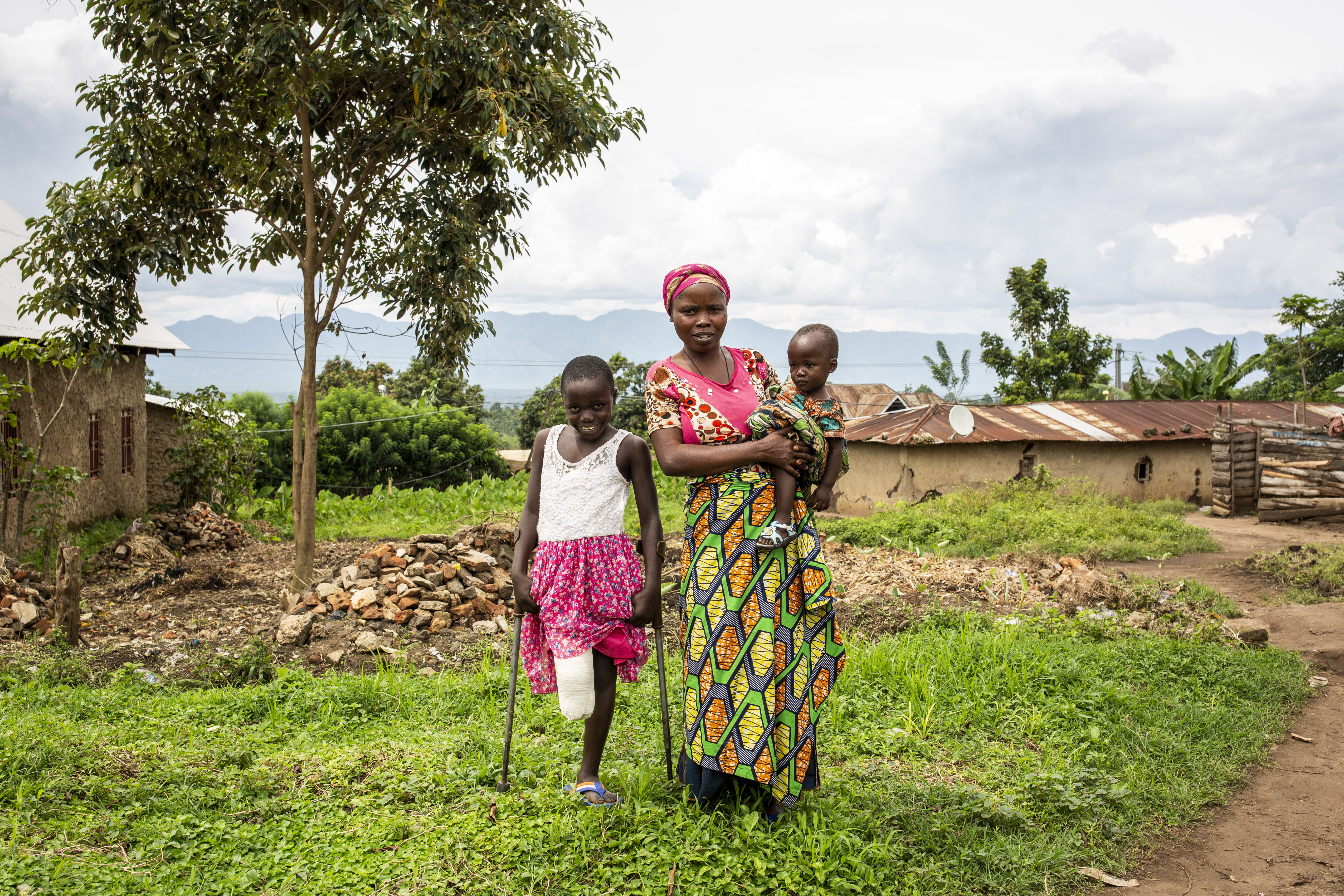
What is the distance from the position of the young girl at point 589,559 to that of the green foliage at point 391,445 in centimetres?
2204

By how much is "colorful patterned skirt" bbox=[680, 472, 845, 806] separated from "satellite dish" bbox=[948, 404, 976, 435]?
Answer: 1260 centimetres

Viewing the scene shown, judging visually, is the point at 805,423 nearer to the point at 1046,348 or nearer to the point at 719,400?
the point at 719,400

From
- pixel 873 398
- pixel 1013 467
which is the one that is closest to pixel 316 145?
pixel 1013 467

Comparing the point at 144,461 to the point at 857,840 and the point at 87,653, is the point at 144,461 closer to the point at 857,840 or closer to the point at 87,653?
the point at 87,653

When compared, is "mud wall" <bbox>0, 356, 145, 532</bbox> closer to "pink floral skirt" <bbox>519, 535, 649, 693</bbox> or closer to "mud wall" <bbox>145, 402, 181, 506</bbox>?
"mud wall" <bbox>145, 402, 181, 506</bbox>

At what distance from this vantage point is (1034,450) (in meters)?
16.1

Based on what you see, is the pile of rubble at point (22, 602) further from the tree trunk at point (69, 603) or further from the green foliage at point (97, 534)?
the green foliage at point (97, 534)

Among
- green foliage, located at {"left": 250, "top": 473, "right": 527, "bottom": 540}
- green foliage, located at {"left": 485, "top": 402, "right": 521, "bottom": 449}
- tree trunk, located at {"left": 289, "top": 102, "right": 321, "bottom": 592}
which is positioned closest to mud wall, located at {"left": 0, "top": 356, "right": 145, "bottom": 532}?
green foliage, located at {"left": 250, "top": 473, "right": 527, "bottom": 540}

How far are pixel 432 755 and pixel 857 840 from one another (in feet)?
5.84

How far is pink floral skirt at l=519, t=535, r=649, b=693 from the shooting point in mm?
2895

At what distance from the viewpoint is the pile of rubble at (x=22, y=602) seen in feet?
21.6

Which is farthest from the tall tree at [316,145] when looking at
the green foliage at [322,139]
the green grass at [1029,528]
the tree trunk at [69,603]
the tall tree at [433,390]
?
the tall tree at [433,390]

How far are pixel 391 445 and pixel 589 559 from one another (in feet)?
74.3

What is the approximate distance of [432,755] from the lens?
11.7 feet
